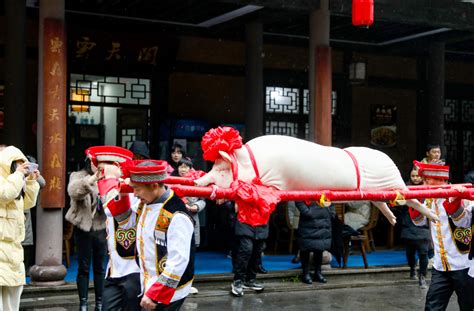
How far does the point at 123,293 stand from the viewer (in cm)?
682

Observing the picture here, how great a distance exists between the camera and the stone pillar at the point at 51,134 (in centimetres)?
1031

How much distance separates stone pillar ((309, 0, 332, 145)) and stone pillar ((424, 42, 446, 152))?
12.1ft

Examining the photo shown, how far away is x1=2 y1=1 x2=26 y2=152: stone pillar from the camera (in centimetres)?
1144

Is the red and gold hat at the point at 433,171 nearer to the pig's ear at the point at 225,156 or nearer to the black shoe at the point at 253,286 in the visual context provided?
the pig's ear at the point at 225,156

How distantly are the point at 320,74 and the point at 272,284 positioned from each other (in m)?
3.59

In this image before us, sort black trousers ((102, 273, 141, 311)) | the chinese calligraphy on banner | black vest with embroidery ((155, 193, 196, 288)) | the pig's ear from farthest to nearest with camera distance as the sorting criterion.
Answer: the chinese calligraphy on banner
black trousers ((102, 273, 141, 311))
black vest with embroidery ((155, 193, 196, 288))
the pig's ear

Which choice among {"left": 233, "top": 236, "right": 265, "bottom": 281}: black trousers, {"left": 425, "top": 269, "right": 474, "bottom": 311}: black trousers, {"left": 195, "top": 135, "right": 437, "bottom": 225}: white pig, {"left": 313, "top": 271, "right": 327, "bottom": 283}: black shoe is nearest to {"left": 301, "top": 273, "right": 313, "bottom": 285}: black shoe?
{"left": 313, "top": 271, "right": 327, "bottom": 283}: black shoe

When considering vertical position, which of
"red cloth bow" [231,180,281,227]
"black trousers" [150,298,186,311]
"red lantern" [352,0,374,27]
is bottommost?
"black trousers" [150,298,186,311]

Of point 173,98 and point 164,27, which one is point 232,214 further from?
point 164,27

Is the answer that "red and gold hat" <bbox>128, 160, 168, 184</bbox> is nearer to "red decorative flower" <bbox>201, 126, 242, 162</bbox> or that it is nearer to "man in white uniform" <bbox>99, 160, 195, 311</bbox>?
"man in white uniform" <bbox>99, 160, 195, 311</bbox>

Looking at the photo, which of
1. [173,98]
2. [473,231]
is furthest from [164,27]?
[473,231]

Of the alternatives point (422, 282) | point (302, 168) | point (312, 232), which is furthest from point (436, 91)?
point (302, 168)

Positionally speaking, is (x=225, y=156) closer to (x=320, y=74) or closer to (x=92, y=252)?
(x=92, y=252)

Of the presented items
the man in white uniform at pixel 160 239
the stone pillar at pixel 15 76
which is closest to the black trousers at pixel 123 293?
the man in white uniform at pixel 160 239
